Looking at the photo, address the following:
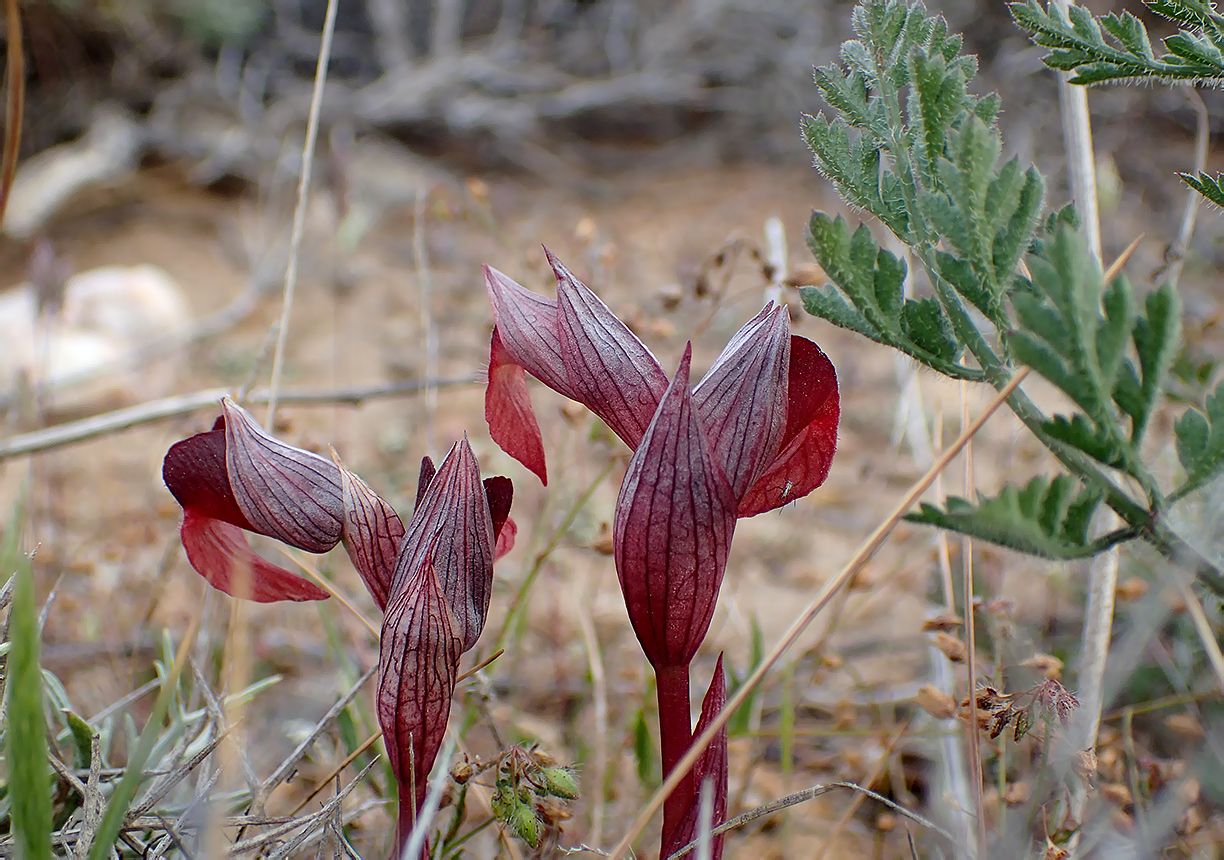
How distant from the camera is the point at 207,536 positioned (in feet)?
3.20

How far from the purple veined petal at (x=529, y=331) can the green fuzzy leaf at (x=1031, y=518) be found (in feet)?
1.21

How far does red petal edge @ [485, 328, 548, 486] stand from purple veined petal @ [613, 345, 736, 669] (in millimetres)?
177

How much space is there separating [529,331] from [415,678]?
1.14 feet

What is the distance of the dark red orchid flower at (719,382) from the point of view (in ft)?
2.75

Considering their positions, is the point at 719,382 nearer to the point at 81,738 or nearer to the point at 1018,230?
the point at 1018,230

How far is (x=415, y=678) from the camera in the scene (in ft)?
2.85

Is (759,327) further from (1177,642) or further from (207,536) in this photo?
(1177,642)

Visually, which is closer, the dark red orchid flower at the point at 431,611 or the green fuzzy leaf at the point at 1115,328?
the green fuzzy leaf at the point at 1115,328

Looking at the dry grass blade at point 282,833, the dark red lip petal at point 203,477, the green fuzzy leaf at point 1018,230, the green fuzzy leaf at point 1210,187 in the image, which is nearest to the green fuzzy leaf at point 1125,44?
the green fuzzy leaf at point 1210,187

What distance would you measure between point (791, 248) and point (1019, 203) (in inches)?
143

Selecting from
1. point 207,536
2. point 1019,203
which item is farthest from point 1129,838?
point 207,536

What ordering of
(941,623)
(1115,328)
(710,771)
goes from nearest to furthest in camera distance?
(1115,328)
(710,771)
(941,623)

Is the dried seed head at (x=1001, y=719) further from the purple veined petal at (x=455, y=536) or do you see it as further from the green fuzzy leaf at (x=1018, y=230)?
the purple veined petal at (x=455, y=536)

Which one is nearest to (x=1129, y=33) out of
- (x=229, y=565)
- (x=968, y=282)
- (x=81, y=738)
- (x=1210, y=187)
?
(x=1210, y=187)
